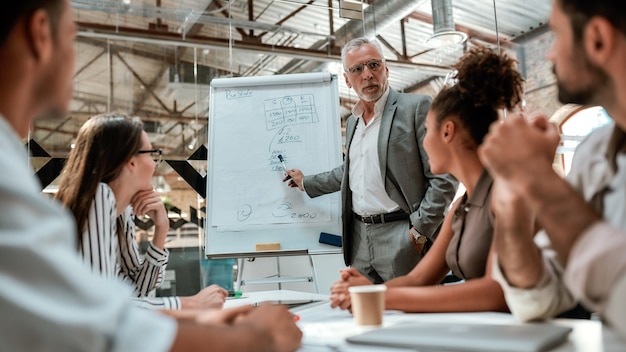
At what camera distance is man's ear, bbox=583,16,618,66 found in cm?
79

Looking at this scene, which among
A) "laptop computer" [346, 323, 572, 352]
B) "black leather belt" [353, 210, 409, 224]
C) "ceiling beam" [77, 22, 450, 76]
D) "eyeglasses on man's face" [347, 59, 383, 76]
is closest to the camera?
"laptop computer" [346, 323, 572, 352]

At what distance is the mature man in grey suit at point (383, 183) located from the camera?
2650 millimetres

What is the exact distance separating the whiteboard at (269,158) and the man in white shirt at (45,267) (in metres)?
2.23

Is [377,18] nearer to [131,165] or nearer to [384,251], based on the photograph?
[384,251]

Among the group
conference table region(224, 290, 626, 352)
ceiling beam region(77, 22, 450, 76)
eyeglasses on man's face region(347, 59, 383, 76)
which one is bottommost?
conference table region(224, 290, 626, 352)

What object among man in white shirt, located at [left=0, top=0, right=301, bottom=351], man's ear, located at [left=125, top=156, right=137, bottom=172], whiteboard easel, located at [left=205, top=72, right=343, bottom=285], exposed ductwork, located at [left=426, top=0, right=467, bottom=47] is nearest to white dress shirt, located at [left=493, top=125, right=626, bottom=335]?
man in white shirt, located at [left=0, top=0, right=301, bottom=351]

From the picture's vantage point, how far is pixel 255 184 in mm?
3070

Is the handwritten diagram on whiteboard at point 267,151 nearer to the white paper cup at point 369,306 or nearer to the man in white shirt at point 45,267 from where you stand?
the white paper cup at point 369,306

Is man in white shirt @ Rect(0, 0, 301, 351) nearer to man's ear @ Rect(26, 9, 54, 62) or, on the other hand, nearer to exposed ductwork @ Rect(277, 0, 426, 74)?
man's ear @ Rect(26, 9, 54, 62)

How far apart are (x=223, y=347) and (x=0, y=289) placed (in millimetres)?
281

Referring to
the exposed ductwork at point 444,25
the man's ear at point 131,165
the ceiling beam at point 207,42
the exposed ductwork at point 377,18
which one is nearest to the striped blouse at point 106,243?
the man's ear at point 131,165

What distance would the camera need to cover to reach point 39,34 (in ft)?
2.24

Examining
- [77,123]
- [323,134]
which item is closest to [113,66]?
[77,123]

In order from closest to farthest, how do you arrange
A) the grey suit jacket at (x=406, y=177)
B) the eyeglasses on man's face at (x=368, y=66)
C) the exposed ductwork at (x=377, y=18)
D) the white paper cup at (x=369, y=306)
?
1. the white paper cup at (x=369, y=306)
2. the grey suit jacket at (x=406, y=177)
3. the eyeglasses on man's face at (x=368, y=66)
4. the exposed ductwork at (x=377, y=18)
